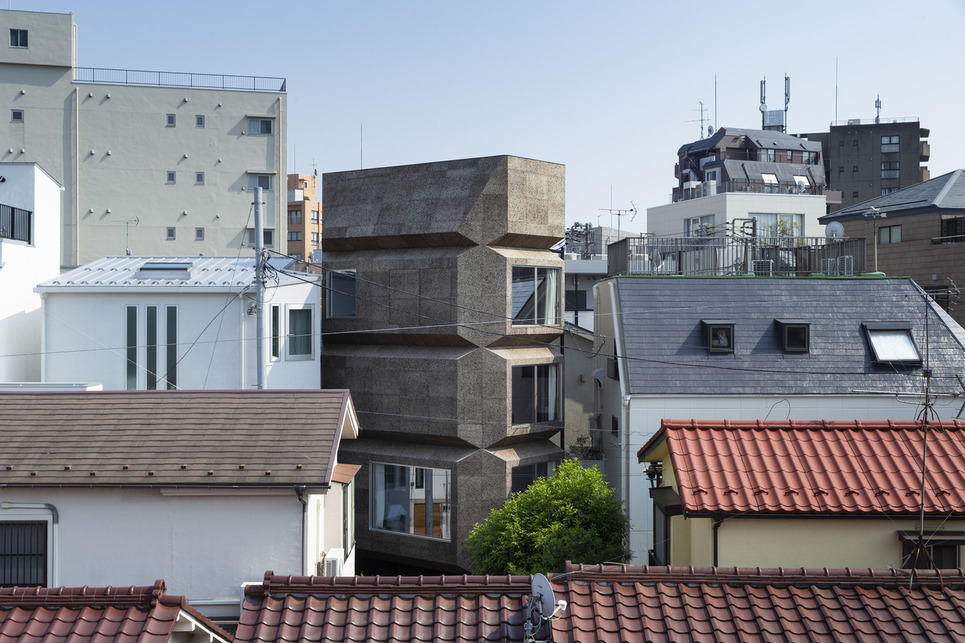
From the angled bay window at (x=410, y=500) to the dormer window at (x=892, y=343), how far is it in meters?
10.9

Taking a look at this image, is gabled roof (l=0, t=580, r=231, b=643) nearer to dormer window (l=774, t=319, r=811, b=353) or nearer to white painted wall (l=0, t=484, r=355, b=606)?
white painted wall (l=0, t=484, r=355, b=606)

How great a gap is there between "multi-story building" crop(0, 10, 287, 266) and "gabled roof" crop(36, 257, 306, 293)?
72.9ft

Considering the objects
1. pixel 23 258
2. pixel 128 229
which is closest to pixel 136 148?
pixel 128 229

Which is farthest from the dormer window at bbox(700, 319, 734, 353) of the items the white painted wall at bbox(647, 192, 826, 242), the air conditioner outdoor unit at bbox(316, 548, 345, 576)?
the white painted wall at bbox(647, 192, 826, 242)

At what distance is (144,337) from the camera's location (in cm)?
2277

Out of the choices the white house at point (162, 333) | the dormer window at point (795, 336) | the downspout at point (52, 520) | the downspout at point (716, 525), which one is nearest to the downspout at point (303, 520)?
the downspout at point (52, 520)

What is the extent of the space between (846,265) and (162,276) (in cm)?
1825

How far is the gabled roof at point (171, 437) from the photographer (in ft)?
46.4

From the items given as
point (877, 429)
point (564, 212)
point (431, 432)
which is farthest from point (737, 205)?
point (877, 429)

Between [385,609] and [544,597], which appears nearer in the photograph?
[544,597]

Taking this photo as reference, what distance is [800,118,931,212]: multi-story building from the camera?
8244cm

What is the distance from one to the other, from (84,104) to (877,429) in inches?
1732

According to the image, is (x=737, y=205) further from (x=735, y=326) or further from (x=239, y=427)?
(x=239, y=427)

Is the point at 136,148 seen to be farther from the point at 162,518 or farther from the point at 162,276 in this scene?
the point at 162,518
